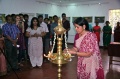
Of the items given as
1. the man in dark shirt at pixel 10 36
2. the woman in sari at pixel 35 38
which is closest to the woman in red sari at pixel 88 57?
the man in dark shirt at pixel 10 36

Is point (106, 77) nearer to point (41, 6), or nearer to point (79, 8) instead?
point (41, 6)

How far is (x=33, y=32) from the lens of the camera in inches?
199

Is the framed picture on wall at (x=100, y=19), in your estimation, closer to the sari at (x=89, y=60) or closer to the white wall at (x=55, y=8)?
the white wall at (x=55, y=8)

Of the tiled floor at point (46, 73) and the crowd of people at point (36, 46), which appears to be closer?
the crowd of people at point (36, 46)

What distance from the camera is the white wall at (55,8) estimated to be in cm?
737

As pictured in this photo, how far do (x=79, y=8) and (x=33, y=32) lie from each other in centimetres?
659

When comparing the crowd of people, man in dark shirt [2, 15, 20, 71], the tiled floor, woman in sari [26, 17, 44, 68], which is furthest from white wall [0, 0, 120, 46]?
the tiled floor

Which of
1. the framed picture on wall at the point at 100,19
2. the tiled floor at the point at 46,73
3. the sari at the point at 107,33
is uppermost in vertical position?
Answer: the framed picture on wall at the point at 100,19

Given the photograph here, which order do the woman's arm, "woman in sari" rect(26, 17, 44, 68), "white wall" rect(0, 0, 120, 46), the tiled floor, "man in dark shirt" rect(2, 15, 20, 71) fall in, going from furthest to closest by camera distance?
"white wall" rect(0, 0, 120, 46)
"woman in sari" rect(26, 17, 44, 68)
"man in dark shirt" rect(2, 15, 20, 71)
the tiled floor
the woman's arm

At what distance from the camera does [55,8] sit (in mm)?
11078

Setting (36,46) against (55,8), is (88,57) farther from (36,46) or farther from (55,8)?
(55,8)

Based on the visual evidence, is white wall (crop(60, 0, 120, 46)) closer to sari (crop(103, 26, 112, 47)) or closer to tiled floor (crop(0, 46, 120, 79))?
sari (crop(103, 26, 112, 47))

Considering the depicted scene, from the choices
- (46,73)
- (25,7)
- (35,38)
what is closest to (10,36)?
(35,38)

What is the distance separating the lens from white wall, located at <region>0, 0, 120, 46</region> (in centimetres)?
737
